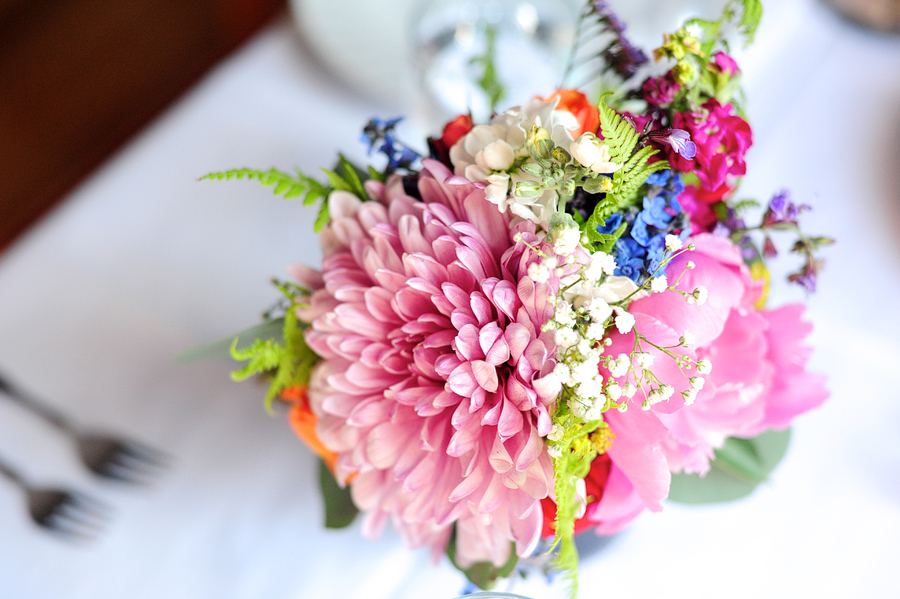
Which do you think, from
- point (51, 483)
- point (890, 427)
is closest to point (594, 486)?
point (890, 427)

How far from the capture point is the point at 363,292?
0.32 metres

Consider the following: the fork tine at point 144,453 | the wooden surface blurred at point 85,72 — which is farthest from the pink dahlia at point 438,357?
the wooden surface blurred at point 85,72

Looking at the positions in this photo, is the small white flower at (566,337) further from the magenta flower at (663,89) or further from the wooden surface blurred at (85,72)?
the wooden surface blurred at (85,72)

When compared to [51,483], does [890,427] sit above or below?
above

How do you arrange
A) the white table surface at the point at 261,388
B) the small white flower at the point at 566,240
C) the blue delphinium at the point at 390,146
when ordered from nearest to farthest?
the small white flower at the point at 566,240, the blue delphinium at the point at 390,146, the white table surface at the point at 261,388

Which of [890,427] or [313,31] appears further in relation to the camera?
[313,31]

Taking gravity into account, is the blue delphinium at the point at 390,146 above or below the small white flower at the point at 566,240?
below

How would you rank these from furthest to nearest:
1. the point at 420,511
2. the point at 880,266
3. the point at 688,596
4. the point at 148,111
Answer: the point at 148,111, the point at 880,266, the point at 688,596, the point at 420,511

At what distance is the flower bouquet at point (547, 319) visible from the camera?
280 mm

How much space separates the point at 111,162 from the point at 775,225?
0.56 m

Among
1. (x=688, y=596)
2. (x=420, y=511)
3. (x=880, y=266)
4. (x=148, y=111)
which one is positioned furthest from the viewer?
(x=148, y=111)

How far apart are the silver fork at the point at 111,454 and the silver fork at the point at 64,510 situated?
0.02 metres

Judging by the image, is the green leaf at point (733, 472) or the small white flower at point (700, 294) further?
the green leaf at point (733, 472)

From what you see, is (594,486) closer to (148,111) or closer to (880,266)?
(880,266)
